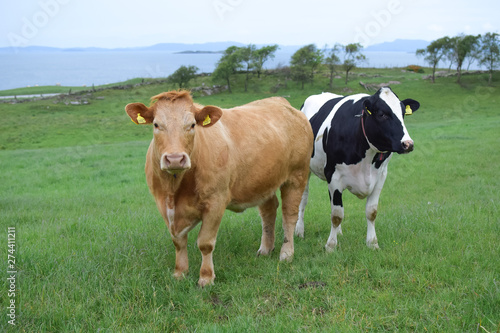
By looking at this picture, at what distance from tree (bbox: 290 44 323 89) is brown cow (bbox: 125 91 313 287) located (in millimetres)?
56158

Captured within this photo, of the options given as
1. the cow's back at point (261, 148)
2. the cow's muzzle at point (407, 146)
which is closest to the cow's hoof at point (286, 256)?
the cow's back at point (261, 148)

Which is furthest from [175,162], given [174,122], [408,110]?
[408,110]

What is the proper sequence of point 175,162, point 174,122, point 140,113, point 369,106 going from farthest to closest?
point 369,106 → point 140,113 → point 174,122 → point 175,162

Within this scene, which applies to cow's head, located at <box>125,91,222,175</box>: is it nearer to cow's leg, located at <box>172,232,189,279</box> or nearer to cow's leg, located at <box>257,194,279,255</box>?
cow's leg, located at <box>172,232,189,279</box>

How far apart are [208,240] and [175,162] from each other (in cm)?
128

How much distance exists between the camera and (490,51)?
57438 mm

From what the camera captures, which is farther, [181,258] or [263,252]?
[263,252]

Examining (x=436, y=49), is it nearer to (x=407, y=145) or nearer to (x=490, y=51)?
(x=490, y=51)

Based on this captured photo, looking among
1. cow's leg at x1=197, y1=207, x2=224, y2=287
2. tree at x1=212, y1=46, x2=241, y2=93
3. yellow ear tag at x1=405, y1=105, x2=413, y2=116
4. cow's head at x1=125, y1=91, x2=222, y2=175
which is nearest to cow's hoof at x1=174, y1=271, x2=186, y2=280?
cow's leg at x1=197, y1=207, x2=224, y2=287

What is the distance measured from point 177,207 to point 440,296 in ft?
9.46

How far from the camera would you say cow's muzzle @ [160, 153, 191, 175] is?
3801mm

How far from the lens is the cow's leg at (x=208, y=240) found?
4.62 metres

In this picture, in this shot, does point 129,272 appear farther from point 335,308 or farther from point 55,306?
point 335,308

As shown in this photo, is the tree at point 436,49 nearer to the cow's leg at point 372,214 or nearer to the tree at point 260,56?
the tree at point 260,56
